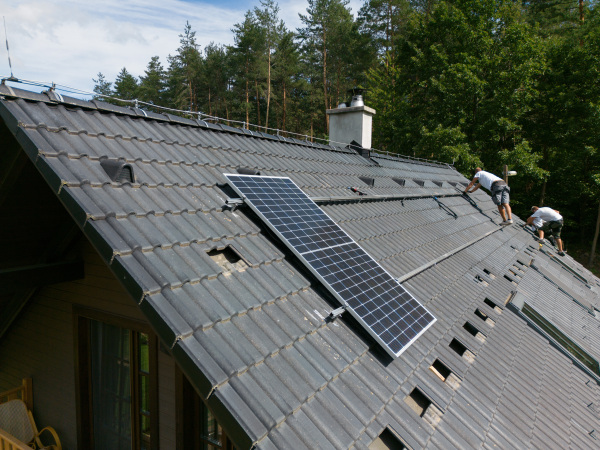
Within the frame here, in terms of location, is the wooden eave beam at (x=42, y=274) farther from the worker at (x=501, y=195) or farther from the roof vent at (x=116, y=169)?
the worker at (x=501, y=195)

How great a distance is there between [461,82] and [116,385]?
25195 millimetres

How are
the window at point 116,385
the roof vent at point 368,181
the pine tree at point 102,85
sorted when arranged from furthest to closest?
the pine tree at point 102,85
the roof vent at point 368,181
the window at point 116,385

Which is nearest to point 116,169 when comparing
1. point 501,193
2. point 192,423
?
point 192,423

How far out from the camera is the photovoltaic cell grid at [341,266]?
130 inches

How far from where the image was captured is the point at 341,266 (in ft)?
12.3

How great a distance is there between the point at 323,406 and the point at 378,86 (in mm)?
33383

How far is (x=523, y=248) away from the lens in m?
10.1

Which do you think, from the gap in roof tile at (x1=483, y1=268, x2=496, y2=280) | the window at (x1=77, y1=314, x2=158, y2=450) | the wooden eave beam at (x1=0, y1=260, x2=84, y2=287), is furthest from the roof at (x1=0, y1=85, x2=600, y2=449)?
the window at (x1=77, y1=314, x2=158, y2=450)

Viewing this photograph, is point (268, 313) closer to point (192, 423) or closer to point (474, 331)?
point (192, 423)

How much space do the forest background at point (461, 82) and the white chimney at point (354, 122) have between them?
1255cm

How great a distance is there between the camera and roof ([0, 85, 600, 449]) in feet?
7.30

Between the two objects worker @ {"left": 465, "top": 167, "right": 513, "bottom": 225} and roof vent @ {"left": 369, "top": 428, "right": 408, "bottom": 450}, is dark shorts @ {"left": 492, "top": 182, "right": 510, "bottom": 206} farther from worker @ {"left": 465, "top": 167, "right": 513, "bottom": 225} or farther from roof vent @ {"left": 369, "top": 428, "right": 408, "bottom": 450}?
roof vent @ {"left": 369, "top": 428, "right": 408, "bottom": 450}

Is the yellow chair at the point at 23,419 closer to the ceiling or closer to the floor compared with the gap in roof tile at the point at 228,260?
closer to the floor

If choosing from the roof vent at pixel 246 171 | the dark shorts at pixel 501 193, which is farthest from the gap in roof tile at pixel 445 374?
the dark shorts at pixel 501 193
